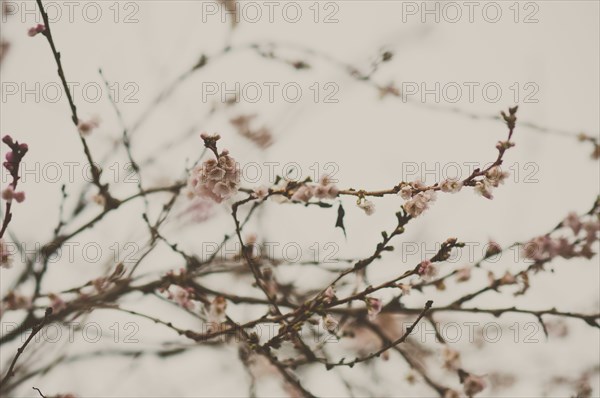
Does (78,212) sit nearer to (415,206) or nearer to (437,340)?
(415,206)

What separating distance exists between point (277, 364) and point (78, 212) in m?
1.39

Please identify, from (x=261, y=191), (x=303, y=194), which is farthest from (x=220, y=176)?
(x=303, y=194)

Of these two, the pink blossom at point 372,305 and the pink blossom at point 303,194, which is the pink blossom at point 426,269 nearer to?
the pink blossom at point 372,305

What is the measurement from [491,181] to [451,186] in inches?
6.6

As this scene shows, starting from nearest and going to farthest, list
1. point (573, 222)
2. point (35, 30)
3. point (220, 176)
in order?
point (220, 176) → point (35, 30) → point (573, 222)

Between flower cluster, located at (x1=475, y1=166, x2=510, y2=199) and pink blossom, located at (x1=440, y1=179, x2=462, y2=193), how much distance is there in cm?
8

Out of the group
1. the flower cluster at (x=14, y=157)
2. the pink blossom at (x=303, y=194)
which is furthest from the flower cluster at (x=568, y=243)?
the flower cluster at (x=14, y=157)

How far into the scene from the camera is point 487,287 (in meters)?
2.37

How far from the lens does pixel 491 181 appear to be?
6.19ft

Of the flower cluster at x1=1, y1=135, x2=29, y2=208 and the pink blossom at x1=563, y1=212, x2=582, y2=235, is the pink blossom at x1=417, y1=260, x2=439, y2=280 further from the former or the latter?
the flower cluster at x1=1, y1=135, x2=29, y2=208

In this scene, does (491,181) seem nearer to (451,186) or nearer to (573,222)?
(451,186)

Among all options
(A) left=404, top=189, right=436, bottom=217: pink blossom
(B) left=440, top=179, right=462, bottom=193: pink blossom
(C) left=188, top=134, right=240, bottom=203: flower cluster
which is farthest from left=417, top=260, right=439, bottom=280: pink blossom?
(C) left=188, top=134, right=240, bottom=203: flower cluster

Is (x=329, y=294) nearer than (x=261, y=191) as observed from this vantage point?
Yes

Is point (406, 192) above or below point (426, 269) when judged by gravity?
above
